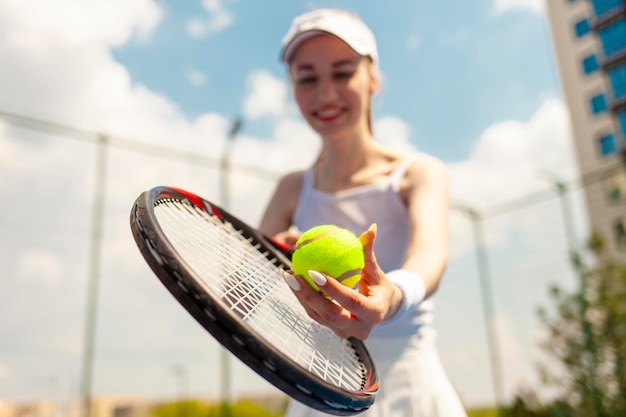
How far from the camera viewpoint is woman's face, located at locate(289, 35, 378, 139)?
1.53 metres

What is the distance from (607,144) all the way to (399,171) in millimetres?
22013

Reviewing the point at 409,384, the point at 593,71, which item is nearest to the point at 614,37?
the point at 593,71

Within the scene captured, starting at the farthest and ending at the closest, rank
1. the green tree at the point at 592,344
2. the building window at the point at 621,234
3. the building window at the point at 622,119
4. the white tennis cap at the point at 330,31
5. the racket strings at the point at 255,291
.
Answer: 1. the building window at the point at 622,119
2. the building window at the point at 621,234
3. the green tree at the point at 592,344
4. the white tennis cap at the point at 330,31
5. the racket strings at the point at 255,291

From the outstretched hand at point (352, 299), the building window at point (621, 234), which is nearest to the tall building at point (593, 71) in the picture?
the building window at point (621, 234)

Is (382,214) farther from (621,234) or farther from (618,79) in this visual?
(618,79)

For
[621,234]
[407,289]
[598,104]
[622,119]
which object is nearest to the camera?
[407,289]

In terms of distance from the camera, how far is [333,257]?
45.2 inches

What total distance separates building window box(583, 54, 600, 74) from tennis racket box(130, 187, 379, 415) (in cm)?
2328

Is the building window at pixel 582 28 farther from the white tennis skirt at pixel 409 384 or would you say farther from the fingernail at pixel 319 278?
the fingernail at pixel 319 278


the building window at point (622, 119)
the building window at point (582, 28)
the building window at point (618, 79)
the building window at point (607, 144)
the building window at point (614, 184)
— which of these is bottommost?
the building window at point (614, 184)

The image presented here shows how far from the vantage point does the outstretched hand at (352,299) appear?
0.92m

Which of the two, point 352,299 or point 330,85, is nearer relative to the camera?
point 352,299

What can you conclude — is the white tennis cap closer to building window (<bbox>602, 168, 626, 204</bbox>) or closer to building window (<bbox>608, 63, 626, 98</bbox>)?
building window (<bbox>602, 168, 626, 204</bbox>)

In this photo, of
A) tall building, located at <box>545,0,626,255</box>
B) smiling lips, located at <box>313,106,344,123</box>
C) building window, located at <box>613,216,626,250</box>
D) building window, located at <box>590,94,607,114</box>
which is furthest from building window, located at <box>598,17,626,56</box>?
smiling lips, located at <box>313,106,344,123</box>
